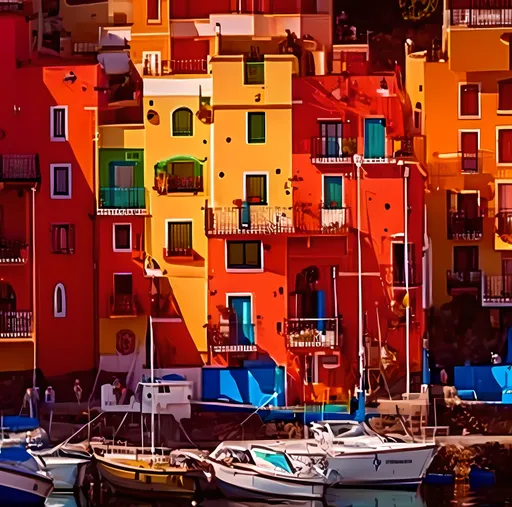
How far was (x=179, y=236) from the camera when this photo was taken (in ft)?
214

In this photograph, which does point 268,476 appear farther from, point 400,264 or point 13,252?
point 13,252

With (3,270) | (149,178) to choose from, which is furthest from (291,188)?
(3,270)

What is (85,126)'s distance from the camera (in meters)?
65.1

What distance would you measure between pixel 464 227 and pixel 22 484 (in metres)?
20.8

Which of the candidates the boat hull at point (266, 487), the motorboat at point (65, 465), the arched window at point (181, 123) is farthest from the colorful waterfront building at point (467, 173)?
the motorboat at point (65, 465)

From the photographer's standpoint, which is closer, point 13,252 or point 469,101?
point 13,252

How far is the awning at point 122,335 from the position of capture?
212 ft

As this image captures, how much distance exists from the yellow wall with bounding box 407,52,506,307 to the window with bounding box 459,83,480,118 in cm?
17

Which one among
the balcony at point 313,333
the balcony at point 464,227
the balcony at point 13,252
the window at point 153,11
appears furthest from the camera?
the window at point 153,11

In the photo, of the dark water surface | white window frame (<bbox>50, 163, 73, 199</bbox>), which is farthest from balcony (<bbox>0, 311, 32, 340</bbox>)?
the dark water surface

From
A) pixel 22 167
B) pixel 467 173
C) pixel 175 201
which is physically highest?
pixel 22 167

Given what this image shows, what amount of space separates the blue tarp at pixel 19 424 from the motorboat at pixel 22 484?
2.48 meters

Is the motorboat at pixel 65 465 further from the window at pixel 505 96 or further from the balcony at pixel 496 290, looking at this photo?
the window at pixel 505 96

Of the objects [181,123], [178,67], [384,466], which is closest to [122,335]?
[181,123]
